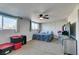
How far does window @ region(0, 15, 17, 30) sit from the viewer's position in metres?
5.08

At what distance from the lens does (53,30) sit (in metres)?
11.0

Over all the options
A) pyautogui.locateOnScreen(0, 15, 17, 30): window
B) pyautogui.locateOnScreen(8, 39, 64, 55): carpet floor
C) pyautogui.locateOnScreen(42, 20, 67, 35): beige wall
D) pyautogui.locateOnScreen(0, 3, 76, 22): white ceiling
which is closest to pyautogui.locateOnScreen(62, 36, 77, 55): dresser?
pyautogui.locateOnScreen(8, 39, 64, 55): carpet floor

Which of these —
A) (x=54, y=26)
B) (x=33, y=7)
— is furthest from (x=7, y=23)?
(x=54, y=26)

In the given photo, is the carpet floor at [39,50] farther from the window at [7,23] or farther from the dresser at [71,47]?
the window at [7,23]

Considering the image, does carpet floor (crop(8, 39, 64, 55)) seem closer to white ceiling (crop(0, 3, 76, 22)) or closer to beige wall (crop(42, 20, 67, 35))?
white ceiling (crop(0, 3, 76, 22))

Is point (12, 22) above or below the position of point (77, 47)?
above

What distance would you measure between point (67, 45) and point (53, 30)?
7.20 meters

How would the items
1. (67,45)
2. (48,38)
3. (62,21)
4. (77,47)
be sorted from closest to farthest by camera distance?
(77,47)
(67,45)
(48,38)
(62,21)

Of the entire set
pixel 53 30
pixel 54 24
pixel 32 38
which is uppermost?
pixel 54 24

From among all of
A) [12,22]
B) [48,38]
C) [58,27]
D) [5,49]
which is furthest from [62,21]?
[5,49]

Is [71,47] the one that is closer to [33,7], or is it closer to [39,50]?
Answer: [39,50]

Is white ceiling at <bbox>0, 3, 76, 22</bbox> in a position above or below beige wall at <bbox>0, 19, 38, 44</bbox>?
above

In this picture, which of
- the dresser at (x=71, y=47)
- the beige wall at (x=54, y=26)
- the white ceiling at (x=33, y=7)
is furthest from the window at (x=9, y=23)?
the beige wall at (x=54, y=26)
